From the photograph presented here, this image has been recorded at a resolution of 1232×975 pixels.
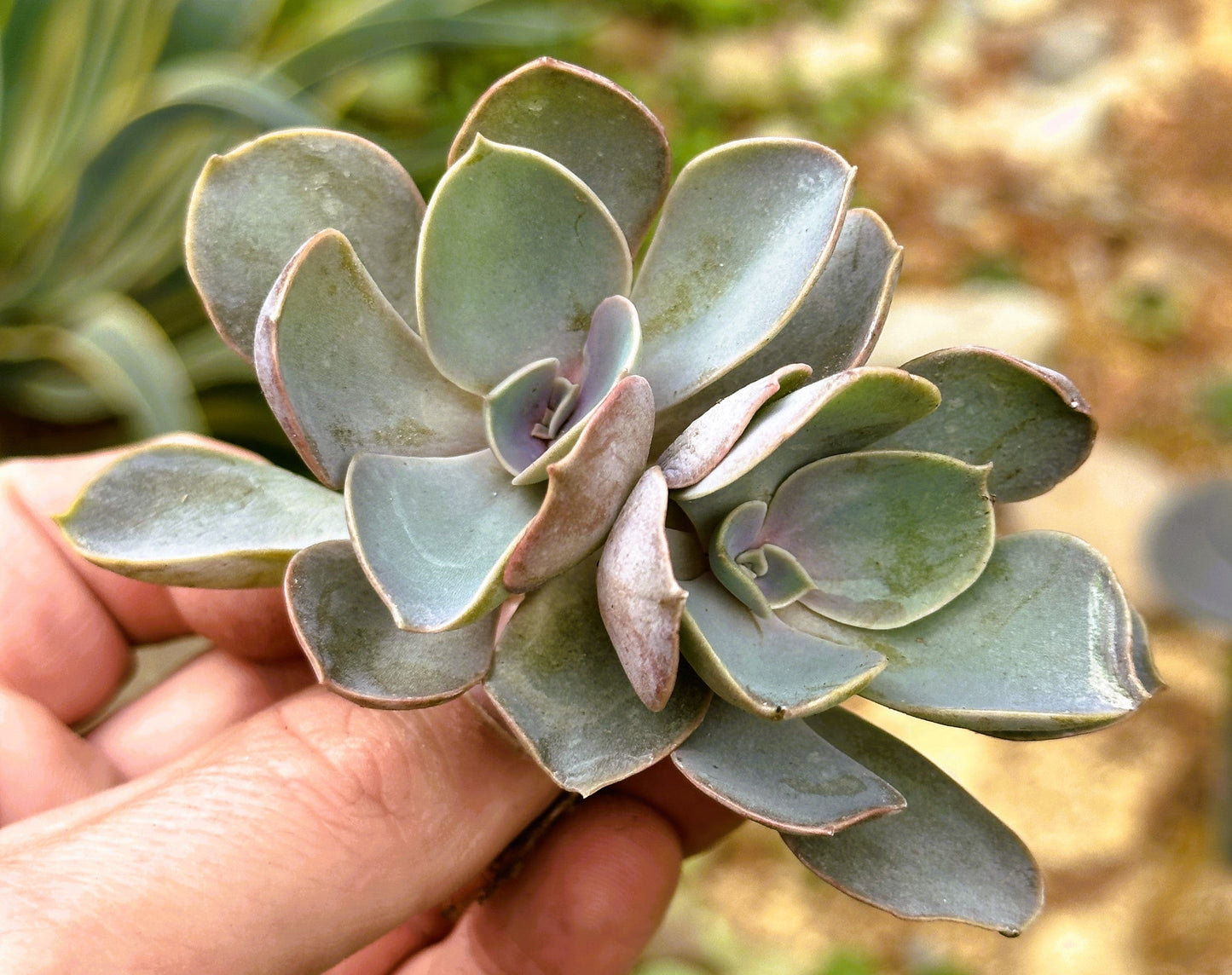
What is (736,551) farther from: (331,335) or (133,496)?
(133,496)

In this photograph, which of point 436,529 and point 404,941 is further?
point 404,941

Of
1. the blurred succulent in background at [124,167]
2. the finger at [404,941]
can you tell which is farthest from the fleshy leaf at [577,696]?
the blurred succulent in background at [124,167]

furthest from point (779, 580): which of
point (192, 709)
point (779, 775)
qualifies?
point (192, 709)

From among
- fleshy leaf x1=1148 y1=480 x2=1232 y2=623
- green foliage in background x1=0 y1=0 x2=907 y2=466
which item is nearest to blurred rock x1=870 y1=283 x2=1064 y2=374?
fleshy leaf x1=1148 y1=480 x2=1232 y2=623

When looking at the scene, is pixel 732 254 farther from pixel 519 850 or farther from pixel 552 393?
pixel 519 850

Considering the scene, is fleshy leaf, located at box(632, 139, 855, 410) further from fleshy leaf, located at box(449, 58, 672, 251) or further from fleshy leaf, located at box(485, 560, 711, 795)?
fleshy leaf, located at box(485, 560, 711, 795)

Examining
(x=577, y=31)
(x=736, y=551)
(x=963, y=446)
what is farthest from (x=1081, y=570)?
(x=577, y=31)

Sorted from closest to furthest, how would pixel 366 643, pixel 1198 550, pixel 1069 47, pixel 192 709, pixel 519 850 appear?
pixel 366 643
pixel 519 850
pixel 192 709
pixel 1198 550
pixel 1069 47
